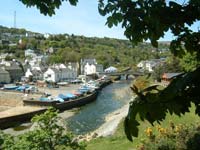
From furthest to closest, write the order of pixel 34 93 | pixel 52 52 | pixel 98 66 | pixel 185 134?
pixel 52 52
pixel 98 66
pixel 34 93
pixel 185 134

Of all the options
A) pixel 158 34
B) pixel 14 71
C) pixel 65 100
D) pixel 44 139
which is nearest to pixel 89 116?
pixel 65 100

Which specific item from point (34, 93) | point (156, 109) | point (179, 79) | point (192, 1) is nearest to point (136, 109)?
point (156, 109)

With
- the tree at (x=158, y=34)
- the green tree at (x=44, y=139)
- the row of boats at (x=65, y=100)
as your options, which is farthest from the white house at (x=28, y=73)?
the tree at (x=158, y=34)

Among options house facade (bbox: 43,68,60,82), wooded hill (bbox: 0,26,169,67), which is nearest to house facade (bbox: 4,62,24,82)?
house facade (bbox: 43,68,60,82)

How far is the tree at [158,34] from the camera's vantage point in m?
2.68

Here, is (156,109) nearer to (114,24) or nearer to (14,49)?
(114,24)

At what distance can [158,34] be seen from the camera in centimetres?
354

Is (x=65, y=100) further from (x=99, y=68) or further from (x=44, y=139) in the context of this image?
(x=99, y=68)

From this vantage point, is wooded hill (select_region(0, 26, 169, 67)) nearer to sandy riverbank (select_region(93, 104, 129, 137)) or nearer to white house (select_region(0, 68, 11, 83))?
white house (select_region(0, 68, 11, 83))

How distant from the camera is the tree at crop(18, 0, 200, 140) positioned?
2.68 meters

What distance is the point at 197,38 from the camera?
11.6ft

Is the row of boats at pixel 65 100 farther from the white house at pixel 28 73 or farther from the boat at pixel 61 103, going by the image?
the white house at pixel 28 73

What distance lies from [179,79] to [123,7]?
118cm

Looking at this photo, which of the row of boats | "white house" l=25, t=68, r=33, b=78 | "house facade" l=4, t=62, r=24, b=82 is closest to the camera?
the row of boats
